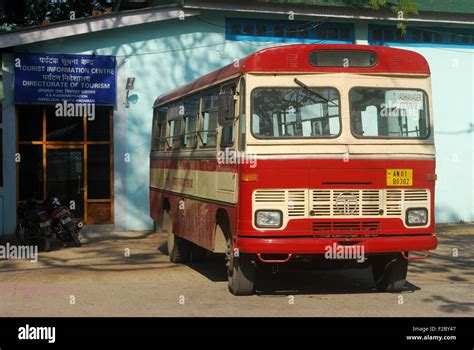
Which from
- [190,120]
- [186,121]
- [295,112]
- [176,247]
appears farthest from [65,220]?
[295,112]

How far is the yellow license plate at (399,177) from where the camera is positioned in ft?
31.2

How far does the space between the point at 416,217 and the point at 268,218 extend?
6.42ft

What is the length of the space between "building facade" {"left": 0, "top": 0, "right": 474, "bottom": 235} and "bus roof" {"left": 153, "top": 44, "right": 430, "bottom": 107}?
369 inches

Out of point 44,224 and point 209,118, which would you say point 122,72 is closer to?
point 44,224

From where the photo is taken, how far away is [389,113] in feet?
32.1

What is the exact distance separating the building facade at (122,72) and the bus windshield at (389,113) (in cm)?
1028

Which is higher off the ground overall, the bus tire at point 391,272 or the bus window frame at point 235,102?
the bus window frame at point 235,102

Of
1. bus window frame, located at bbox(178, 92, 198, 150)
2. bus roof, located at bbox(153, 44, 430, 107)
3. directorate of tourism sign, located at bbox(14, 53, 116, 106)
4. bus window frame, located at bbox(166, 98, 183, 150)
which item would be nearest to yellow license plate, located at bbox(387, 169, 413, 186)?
bus roof, located at bbox(153, 44, 430, 107)

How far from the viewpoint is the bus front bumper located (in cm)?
915

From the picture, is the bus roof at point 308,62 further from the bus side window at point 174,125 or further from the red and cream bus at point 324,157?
→ the bus side window at point 174,125

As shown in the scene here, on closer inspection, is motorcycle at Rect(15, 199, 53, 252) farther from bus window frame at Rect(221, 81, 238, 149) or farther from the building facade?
bus window frame at Rect(221, 81, 238, 149)

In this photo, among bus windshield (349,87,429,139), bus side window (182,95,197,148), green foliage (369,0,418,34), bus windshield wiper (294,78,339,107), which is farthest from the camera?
green foliage (369,0,418,34)

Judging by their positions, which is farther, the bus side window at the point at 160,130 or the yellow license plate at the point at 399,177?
the bus side window at the point at 160,130

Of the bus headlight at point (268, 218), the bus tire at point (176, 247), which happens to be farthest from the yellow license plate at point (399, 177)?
the bus tire at point (176, 247)
